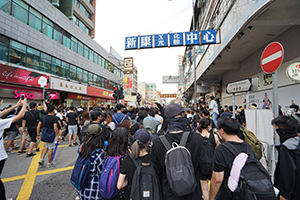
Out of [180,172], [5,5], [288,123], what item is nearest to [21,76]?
[5,5]

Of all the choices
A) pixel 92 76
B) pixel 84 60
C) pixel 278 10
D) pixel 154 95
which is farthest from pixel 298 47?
pixel 154 95

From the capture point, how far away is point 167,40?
11.6 meters

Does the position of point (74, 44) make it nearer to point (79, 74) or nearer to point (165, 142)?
point (79, 74)

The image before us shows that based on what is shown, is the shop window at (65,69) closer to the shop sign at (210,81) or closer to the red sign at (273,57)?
the shop sign at (210,81)

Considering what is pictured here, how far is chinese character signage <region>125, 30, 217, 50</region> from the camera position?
10.8 metres

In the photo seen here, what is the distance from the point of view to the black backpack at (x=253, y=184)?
1.50 m

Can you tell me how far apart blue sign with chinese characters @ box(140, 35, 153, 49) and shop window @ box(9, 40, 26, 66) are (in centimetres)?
1105

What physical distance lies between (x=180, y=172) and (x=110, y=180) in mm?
Result: 1156

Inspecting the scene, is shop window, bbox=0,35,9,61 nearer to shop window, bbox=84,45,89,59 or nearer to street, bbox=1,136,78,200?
street, bbox=1,136,78,200

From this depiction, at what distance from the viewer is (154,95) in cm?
12281

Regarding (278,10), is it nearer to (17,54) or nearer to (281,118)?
(281,118)

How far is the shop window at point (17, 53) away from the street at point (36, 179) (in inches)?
444

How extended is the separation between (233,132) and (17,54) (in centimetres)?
1769

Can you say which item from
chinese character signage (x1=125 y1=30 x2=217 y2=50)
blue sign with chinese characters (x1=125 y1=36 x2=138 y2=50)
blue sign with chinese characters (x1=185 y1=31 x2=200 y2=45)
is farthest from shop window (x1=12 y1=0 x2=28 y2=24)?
blue sign with chinese characters (x1=185 y1=31 x2=200 y2=45)
